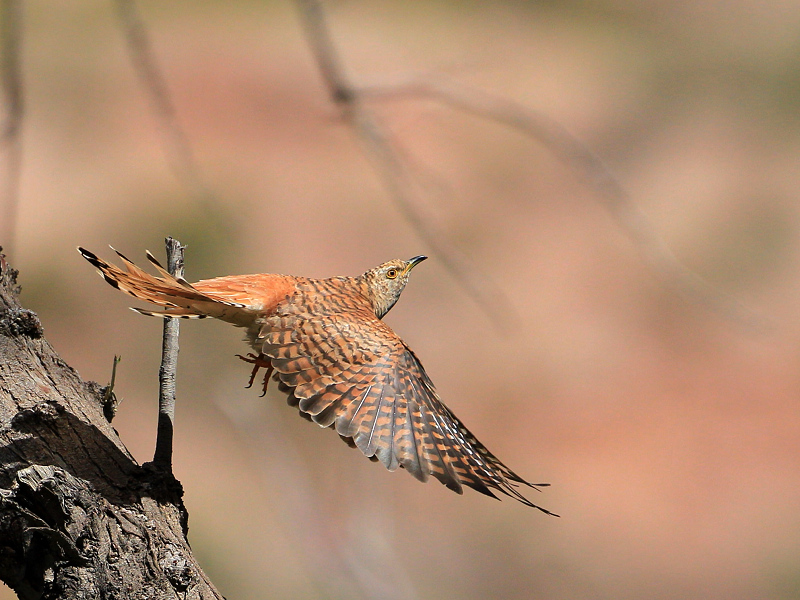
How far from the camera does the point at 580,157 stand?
1978 millimetres

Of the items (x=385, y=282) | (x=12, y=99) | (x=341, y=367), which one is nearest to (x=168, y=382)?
(x=341, y=367)

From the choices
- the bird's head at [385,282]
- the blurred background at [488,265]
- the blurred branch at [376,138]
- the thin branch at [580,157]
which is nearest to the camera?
the thin branch at [580,157]

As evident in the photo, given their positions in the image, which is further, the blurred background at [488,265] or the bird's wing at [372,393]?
the blurred background at [488,265]

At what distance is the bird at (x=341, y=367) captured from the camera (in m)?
3.09

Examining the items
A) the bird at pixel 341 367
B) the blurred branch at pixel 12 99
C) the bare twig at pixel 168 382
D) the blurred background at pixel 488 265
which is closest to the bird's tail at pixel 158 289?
the bird at pixel 341 367

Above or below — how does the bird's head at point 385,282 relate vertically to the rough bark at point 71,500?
above

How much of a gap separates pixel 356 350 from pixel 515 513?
26.2 ft

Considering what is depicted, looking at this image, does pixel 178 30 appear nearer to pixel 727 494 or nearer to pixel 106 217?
pixel 106 217

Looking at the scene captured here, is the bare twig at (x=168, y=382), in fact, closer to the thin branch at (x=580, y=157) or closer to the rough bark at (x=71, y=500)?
the rough bark at (x=71, y=500)

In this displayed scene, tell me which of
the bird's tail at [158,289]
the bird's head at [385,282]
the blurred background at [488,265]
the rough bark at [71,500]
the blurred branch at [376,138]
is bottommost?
the rough bark at [71,500]

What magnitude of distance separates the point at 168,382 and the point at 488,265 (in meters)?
13.9

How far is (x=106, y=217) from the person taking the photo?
1497 cm

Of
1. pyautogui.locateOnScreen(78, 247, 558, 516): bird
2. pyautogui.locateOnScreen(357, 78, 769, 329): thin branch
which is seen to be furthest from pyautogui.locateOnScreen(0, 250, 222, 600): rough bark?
pyautogui.locateOnScreen(357, 78, 769, 329): thin branch

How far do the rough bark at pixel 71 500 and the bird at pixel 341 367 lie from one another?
0.56m
